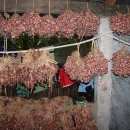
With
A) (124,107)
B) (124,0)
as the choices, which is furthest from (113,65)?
(124,0)

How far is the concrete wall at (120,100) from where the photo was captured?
217 inches

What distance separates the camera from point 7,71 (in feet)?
14.8

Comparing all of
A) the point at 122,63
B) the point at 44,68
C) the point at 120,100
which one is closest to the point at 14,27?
the point at 44,68

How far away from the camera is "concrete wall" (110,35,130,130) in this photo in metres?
5.52

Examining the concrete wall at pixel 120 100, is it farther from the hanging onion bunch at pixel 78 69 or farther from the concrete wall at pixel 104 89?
the hanging onion bunch at pixel 78 69

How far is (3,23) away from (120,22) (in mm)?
3613

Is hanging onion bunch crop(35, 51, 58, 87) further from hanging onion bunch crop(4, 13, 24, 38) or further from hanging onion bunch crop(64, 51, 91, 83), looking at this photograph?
hanging onion bunch crop(4, 13, 24, 38)

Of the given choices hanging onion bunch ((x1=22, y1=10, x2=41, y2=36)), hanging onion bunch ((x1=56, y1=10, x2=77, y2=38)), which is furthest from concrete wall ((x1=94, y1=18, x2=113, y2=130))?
hanging onion bunch ((x1=22, y1=10, x2=41, y2=36))

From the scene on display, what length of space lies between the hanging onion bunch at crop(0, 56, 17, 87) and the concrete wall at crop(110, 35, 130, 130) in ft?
11.6

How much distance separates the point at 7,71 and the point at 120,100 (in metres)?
4.11

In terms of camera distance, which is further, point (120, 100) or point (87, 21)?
point (120, 100)

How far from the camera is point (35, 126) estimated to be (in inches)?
228

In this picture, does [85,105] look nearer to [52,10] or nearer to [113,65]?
[113,65]

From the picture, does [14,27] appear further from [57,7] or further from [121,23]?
[121,23]
